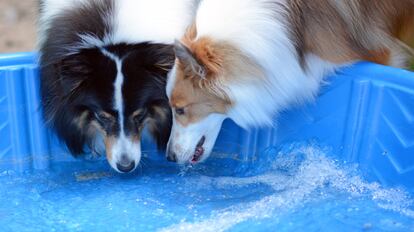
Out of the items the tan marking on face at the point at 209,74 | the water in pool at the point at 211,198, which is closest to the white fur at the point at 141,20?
the tan marking on face at the point at 209,74

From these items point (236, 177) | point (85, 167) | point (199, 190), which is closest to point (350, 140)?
point (236, 177)

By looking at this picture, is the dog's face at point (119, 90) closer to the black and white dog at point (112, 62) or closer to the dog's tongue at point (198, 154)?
the black and white dog at point (112, 62)

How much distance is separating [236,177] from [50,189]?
0.89 meters

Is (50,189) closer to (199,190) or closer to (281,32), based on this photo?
(199,190)

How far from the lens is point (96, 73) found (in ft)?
7.04

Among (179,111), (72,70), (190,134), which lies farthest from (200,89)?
(72,70)

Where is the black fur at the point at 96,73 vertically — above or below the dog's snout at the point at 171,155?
above

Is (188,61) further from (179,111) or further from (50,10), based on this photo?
(50,10)

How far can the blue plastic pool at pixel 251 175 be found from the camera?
2379 millimetres

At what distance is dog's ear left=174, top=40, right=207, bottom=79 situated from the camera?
1.88 metres

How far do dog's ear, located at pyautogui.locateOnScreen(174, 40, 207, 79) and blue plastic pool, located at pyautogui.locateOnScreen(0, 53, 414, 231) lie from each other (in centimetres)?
68

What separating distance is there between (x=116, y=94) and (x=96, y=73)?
113mm

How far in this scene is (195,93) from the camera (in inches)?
83.1

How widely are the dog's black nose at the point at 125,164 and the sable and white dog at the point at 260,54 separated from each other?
0.17 meters
